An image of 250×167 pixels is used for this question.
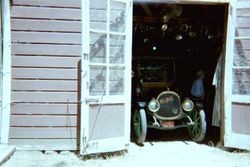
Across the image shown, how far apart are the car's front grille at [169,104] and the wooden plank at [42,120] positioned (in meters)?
2.04

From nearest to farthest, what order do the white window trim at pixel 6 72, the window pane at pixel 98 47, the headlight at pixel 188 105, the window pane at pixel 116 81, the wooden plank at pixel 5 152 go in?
the wooden plank at pixel 5 152 → the window pane at pixel 98 47 → the white window trim at pixel 6 72 → the window pane at pixel 116 81 → the headlight at pixel 188 105

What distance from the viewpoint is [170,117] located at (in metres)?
6.85

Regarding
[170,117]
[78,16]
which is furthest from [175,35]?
[78,16]

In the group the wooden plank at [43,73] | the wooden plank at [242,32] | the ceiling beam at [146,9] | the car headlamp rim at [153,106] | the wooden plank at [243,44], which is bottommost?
the car headlamp rim at [153,106]

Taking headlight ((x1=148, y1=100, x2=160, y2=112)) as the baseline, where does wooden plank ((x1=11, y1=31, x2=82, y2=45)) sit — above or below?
above

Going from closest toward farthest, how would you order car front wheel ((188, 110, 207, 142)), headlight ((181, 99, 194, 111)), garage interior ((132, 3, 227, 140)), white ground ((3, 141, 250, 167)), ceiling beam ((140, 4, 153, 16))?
1. white ground ((3, 141, 250, 167))
2. car front wheel ((188, 110, 207, 142))
3. headlight ((181, 99, 194, 111))
4. ceiling beam ((140, 4, 153, 16))
5. garage interior ((132, 3, 227, 140))

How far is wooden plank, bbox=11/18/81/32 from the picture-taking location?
5.32 meters

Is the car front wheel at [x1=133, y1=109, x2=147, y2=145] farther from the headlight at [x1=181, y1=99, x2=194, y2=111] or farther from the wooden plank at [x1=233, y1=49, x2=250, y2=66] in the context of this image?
the wooden plank at [x1=233, y1=49, x2=250, y2=66]

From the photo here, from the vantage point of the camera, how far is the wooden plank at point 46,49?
210 inches

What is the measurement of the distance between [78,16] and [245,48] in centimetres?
262

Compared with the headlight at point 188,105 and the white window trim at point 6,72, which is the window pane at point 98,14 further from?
the headlight at point 188,105

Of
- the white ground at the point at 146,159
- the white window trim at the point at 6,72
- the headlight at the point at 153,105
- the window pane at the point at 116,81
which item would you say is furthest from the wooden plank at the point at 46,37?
the headlight at the point at 153,105

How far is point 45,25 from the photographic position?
5.36 m

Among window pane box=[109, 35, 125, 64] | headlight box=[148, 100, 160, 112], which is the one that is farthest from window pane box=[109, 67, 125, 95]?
headlight box=[148, 100, 160, 112]
